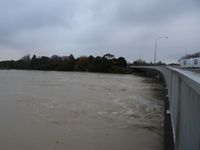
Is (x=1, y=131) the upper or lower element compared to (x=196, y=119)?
lower

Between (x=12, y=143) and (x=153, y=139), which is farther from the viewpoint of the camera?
(x=153, y=139)

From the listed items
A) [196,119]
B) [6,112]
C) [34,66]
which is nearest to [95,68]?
[34,66]

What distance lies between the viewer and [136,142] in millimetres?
11078

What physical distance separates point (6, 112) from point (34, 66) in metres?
116

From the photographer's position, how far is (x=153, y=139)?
11477 millimetres

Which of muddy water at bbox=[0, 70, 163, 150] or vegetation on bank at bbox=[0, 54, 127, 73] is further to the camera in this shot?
vegetation on bank at bbox=[0, 54, 127, 73]

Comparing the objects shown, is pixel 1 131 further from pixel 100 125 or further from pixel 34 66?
pixel 34 66

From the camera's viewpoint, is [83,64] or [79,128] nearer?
[79,128]

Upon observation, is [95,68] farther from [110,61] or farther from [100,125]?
[100,125]

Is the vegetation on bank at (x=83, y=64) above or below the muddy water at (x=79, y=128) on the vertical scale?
above

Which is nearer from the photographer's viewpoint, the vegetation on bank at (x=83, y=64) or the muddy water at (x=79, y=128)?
the muddy water at (x=79, y=128)

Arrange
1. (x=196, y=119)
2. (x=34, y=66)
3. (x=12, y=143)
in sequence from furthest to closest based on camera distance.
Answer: (x=34, y=66) < (x=12, y=143) < (x=196, y=119)

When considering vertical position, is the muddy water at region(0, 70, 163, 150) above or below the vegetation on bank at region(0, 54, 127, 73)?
below

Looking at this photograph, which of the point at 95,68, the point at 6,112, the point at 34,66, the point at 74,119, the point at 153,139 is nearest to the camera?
the point at 153,139
